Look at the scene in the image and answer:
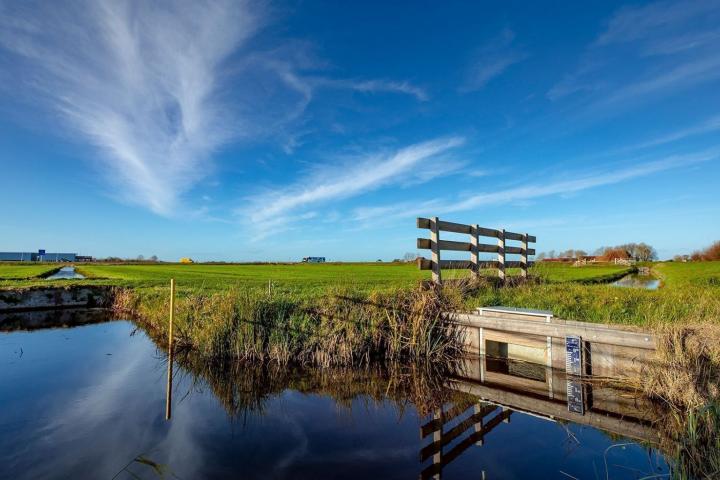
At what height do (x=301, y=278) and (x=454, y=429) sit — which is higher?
Answer: (x=301, y=278)

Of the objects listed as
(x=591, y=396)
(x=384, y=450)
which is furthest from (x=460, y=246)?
(x=384, y=450)

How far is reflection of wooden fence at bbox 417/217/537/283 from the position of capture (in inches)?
436

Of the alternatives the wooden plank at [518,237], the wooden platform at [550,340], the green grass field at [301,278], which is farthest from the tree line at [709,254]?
the wooden platform at [550,340]

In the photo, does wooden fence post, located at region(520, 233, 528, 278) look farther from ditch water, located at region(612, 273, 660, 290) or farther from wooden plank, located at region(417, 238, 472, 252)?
wooden plank, located at region(417, 238, 472, 252)

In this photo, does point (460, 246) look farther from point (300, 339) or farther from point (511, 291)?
point (300, 339)

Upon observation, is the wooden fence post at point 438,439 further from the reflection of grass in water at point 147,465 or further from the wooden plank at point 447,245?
the wooden plank at point 447,245

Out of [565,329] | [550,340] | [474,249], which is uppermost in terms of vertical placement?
[474,249]

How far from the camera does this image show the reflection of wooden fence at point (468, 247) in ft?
36.3

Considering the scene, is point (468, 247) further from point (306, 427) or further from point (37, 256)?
point (37, 256)

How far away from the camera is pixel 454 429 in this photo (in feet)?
18.2

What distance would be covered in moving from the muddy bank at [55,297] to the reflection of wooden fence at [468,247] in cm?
1862

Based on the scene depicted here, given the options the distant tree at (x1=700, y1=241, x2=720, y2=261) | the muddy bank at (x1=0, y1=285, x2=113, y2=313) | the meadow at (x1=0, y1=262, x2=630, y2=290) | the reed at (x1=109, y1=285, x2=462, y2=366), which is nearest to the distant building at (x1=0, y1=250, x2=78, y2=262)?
the meadow at (x1=0, y1=262, x2=630, y2=290)

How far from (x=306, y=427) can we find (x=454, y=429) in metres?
2.24

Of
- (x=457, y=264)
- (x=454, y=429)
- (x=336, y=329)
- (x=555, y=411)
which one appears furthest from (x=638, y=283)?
(x=454, y=429)
